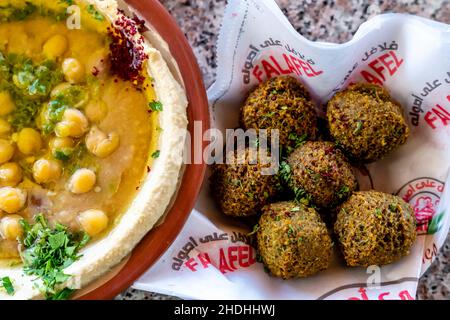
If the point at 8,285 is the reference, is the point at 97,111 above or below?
above

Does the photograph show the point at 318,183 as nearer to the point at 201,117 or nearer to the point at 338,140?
the point at 338,140

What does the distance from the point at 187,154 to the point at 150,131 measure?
0.16 metres

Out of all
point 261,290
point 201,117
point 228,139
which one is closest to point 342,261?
point 261,290

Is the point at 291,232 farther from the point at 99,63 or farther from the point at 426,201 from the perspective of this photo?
the point at 99,63

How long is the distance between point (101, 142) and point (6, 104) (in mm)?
353

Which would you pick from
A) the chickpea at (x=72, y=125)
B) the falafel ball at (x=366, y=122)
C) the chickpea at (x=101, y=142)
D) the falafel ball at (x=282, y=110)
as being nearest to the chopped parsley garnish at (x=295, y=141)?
the falafel ball at (x=282, y=110)

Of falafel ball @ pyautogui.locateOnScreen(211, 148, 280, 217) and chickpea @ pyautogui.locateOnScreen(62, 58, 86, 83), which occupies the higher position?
chickpea @ pyautogui.locateOnScreen(62, 58, 86, 83)

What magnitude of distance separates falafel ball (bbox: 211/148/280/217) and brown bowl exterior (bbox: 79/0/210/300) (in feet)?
0.58

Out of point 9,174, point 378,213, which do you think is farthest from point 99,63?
point 378,213

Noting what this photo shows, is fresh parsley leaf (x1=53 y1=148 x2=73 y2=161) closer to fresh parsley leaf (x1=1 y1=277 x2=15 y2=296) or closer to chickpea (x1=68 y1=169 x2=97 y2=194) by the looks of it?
chickpea (x1=68 y1=169 x2=97 y2=194)

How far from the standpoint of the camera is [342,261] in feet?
7.25

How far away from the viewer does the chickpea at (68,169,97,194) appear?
6.40ft

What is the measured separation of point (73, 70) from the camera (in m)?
1.96

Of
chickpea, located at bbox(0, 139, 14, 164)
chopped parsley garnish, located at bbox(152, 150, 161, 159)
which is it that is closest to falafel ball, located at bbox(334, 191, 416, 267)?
chopped parsley garnish, located at bbox(152, 150, 161, 159)
